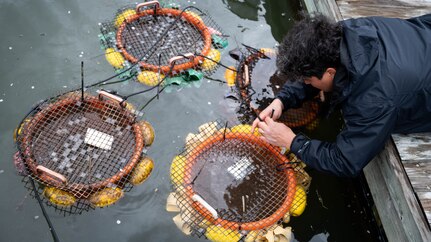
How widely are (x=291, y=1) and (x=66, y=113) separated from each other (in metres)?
3.60

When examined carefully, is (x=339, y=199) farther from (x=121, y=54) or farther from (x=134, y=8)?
(x=134, y=8)

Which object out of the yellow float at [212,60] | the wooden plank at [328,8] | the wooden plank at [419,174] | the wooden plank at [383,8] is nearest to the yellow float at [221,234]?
the wooden plank at [419,174]

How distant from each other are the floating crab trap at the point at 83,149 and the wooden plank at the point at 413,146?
220cm

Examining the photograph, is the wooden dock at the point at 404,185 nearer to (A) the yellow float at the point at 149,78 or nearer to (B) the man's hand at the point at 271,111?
(B) the man's hand at the point at 271,111

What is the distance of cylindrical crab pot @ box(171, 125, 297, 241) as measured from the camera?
11.0 feet

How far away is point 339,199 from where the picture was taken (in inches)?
155

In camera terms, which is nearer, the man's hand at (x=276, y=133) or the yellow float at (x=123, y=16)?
the man's hand at (x=276, y=133)

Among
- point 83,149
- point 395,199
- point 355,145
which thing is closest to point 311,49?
point 355,145

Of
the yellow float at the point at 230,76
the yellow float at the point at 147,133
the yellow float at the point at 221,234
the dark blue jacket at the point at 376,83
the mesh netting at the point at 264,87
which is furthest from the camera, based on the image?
the yellow float at the point at 230,76

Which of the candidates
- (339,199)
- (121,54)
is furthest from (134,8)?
(339,199)

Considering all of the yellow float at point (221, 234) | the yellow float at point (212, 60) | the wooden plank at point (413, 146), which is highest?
the wooden plank at point (413, 146)

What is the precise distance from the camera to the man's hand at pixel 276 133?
3349mm

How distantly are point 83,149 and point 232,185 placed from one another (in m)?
1.43

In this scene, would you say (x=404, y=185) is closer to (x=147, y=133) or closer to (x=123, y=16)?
(x=147, y=133)
